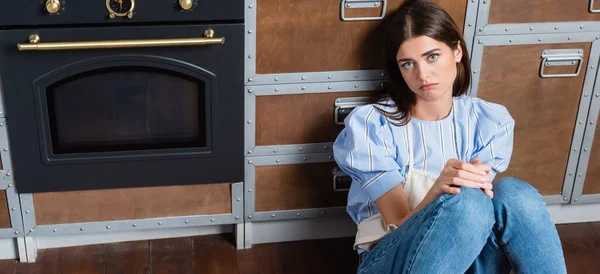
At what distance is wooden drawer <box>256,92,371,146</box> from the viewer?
1.98m

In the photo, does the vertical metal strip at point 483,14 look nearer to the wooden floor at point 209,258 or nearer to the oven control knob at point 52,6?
the wooden floor at point 209,258

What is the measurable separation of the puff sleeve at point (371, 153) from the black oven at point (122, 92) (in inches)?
12.3

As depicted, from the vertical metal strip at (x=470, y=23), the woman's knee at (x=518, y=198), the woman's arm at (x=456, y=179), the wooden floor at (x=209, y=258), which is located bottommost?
the wooden floor at (x=209, y=258)

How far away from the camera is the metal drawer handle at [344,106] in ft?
6.57

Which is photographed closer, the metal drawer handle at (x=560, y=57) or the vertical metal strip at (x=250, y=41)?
the vertical metal strip at (x=250, y=41)

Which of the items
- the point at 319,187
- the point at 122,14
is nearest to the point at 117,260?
the point at 319,187

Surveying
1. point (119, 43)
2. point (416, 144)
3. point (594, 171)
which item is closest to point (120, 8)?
point (119, 43)

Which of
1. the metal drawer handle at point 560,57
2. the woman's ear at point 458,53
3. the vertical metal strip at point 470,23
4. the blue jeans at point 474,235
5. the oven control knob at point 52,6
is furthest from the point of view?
the metal drawer handle at point 560,57

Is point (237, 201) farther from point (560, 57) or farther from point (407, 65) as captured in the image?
point (560, 57)

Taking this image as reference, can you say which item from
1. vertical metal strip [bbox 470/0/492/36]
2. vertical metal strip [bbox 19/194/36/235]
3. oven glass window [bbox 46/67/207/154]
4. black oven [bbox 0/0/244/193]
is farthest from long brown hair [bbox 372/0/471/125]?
vertical metal strip [bbox 19/194/36/235]

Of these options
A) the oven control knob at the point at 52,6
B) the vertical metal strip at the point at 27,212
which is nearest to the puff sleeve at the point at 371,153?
the oven control knob at the point at 52,6

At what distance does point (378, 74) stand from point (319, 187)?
36cm

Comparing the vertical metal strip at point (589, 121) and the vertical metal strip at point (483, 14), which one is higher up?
the vertical metal strip at point (483, 14)

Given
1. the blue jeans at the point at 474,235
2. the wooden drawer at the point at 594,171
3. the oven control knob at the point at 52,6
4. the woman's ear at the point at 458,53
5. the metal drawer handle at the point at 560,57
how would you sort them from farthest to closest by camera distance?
the wooden drawer at the point at 594,171 → the metal drawer handle at the point at 560,57 → the woman's ear at the point at 458,53 → the oven control knob at the point at 52,6 → the blue jeans at the point at 474,235
